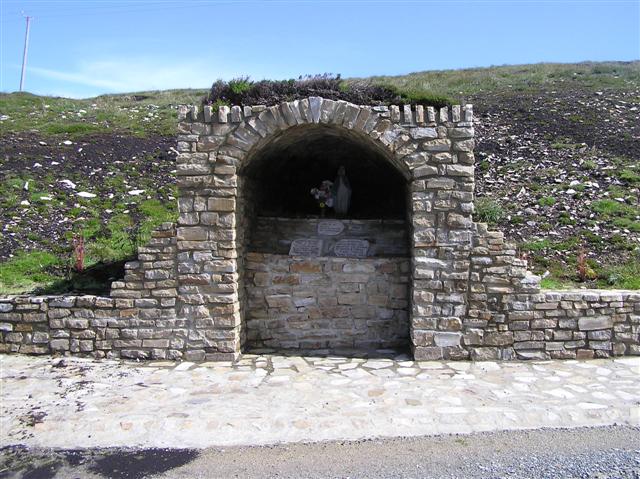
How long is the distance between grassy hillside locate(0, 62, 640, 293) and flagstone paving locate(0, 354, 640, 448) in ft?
8.42

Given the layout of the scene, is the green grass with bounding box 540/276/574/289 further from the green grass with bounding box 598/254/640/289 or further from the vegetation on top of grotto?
the vegetation on top of grotto

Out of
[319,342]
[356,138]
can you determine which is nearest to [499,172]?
[356,138]

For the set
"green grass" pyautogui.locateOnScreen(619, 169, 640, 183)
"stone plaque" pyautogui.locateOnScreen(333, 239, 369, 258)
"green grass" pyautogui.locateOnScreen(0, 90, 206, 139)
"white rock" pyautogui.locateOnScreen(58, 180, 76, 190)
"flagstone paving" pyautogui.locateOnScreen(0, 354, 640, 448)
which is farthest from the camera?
"green grass" pyautogui.locateOnScreen(0, 90, 206, 139)

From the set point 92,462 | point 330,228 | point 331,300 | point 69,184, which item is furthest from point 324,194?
point 69,184

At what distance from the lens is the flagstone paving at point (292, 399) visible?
4680mm

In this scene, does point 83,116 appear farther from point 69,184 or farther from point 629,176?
point 629,176

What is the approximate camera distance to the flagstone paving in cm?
468

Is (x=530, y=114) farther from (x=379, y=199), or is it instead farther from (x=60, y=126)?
(x=60, y=126)

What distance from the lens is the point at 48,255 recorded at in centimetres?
1008

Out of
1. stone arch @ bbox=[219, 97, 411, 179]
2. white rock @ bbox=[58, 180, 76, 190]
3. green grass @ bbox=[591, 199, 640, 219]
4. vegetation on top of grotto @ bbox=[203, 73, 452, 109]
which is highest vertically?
vegetation on top of grotto @ bbox=[203, 73, 452, 109]

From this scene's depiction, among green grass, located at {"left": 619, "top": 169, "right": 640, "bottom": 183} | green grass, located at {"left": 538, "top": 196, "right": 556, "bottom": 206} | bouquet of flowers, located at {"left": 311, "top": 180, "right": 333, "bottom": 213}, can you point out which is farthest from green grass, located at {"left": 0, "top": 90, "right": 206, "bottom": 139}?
green grass, located at {"left": 619, "top": 169, "right": 640, "bottom": 183}

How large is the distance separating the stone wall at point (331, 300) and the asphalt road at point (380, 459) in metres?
2.92

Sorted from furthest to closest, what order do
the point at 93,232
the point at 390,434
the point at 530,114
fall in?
the point at 530,114, the point at 93,232, the point at 390,434

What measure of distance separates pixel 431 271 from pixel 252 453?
3.38 metres
